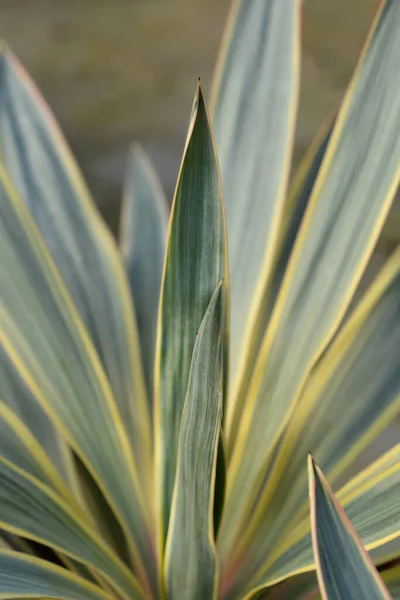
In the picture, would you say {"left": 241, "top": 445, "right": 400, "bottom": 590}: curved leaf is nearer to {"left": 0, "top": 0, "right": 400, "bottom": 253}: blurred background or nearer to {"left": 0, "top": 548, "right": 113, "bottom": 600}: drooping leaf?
{"left": 0, "top": 548, "right": 113, "bottom": 600}: drooping leaf

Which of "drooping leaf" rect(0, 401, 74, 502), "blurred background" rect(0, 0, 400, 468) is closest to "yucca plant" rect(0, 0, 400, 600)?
"drooping leaf" rect(0, 401, 74, 502)

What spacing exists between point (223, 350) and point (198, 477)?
0.26 feet

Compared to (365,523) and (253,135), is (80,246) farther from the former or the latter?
(365,523)

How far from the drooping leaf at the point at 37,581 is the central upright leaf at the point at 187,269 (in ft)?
0.34

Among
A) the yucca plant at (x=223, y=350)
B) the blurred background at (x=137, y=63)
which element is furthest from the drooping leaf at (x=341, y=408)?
the blurred background at (x=137, y=63)

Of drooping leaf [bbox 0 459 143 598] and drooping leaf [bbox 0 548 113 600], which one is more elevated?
drooping leaf [bbox 0 459 143 598]

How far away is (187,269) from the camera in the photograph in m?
0.38

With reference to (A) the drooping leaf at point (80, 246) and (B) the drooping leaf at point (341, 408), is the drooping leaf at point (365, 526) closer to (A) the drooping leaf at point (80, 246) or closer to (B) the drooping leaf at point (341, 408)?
(B) the drooping leaf at point (341, 408)

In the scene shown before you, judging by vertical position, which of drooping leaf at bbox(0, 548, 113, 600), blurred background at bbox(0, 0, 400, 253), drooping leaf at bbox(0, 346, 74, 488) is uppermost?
blurred background at bbox(0, 0, 400, 253)

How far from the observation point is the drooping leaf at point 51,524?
36 centimetres

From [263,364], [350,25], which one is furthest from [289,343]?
[350,25]

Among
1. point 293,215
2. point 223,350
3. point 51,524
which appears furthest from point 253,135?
point 51,524

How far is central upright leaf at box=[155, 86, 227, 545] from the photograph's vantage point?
36 cm

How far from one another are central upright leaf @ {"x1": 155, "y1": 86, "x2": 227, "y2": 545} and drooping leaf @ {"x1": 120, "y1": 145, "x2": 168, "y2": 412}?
6.8 inches
